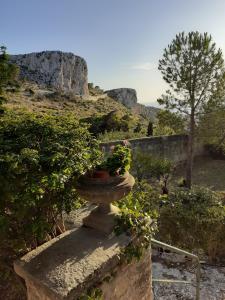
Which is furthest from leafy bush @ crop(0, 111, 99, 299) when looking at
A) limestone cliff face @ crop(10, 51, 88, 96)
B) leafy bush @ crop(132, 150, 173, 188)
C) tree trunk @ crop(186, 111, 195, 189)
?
limestone cliff face @ crop(10, 51, 88, 96)

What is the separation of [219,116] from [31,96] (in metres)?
33.7

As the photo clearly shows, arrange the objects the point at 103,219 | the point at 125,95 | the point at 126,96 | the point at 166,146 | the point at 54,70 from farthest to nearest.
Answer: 1. the point at 126,96
2. the point at 125,95
3. the point at 54,70
4. the point at 166,146
5. the point at 103,219

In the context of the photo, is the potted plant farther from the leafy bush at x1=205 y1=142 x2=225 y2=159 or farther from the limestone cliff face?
the limestone cliff face

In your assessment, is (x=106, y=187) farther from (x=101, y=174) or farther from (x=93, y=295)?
(x=93, y=295)

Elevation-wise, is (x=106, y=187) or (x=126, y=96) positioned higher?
(x=126, y=96)

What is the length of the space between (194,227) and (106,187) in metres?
3.24

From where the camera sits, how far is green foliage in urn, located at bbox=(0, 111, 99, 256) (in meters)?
2.00

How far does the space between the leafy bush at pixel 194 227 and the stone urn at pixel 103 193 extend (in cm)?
277

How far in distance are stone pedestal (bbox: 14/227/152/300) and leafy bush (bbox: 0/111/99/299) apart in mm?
223

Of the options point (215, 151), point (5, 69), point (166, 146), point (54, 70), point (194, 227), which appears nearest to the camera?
point (194, 227)

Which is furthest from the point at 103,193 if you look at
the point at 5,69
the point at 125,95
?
the point at 125,95

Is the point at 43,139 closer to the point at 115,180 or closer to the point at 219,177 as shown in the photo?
the point at 115,180

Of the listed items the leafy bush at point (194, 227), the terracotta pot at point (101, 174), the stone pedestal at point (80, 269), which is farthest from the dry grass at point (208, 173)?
the terracotta pot at point (101, 174)

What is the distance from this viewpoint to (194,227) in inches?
194
